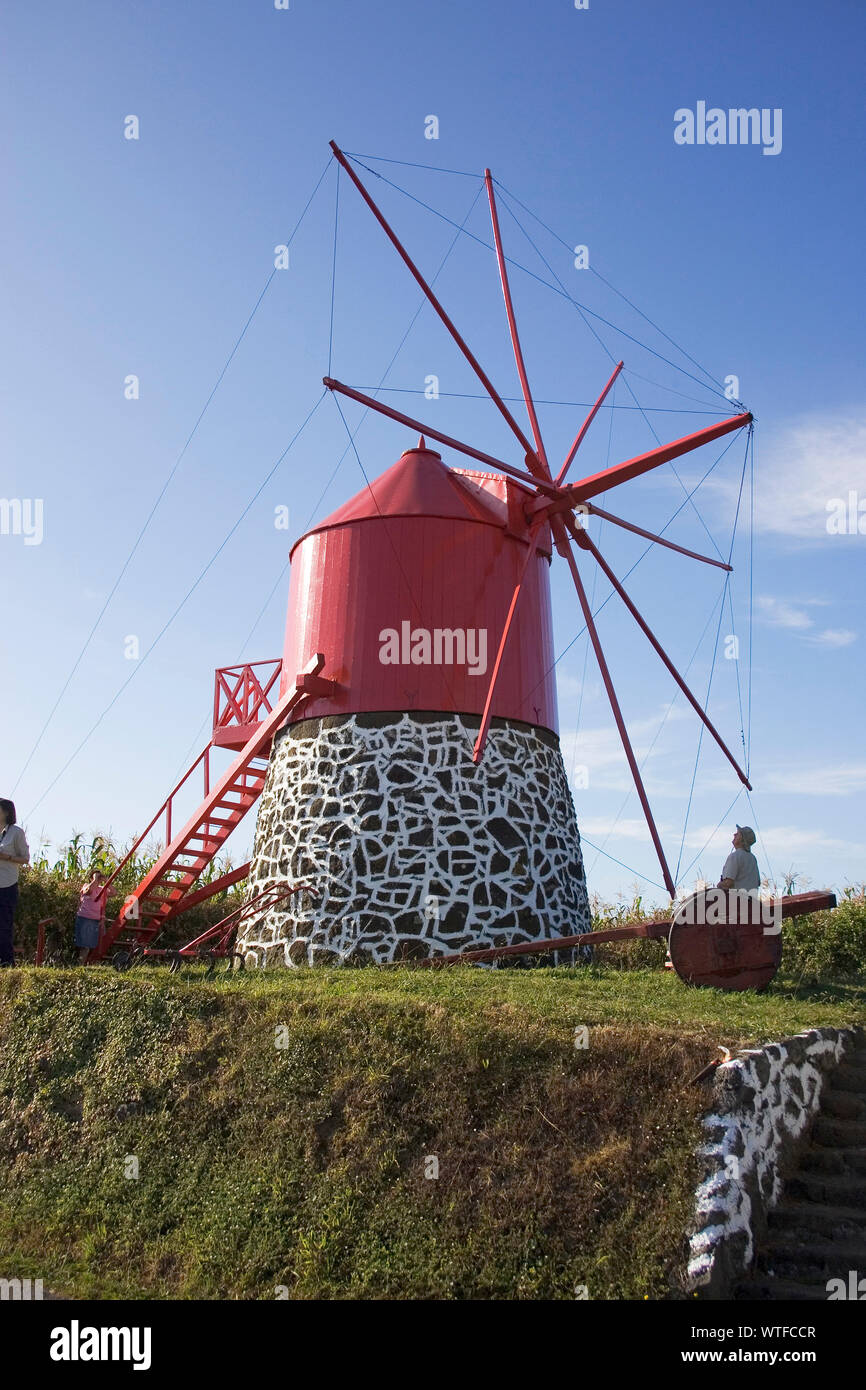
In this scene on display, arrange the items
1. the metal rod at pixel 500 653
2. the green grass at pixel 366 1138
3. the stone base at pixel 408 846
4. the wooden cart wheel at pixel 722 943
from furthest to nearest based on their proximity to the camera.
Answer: the stone base at pixel 408 846 < the metal rod at pixel 500 653 < the wooden cart wheel at pixel 722 943 < the green grass at pixel 366 1138

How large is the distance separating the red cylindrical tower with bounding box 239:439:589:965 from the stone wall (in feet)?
19.3

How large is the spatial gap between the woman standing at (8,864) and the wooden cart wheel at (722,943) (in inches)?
267

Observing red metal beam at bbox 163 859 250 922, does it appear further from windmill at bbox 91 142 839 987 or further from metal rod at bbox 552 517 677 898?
metal rod at bbox 552 517 677 898

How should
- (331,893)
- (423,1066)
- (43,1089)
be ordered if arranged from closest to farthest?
(423,1066) → (43,1089) → (331,893)

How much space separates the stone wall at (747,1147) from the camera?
21.2 ft

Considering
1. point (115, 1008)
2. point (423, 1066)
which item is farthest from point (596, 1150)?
point (115, 1008)

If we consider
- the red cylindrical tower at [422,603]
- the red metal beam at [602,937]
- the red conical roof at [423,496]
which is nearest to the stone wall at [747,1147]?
the red metal beam at [602,937]

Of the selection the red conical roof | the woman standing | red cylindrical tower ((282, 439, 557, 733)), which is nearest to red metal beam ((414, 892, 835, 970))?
red cylindrical tower ((282, 439, 557, 733))

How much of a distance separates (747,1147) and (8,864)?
818 cm

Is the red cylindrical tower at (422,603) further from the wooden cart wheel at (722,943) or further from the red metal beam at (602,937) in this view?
the wooden cart wheel at (722,943)

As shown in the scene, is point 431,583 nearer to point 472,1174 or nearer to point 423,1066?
point 423,1066

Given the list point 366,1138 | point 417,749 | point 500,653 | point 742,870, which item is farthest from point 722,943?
point 417,749

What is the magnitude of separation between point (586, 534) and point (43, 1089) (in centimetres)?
1002

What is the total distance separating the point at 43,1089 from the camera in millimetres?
9797
